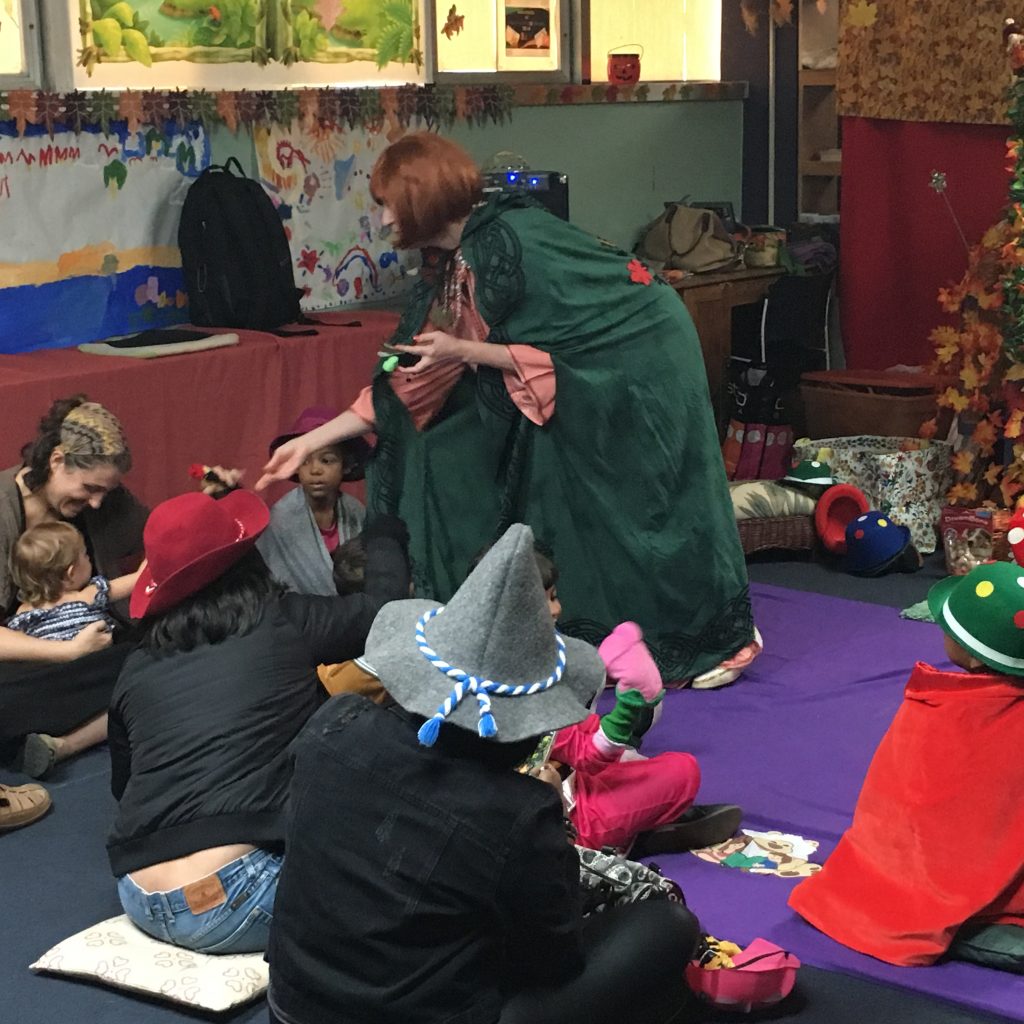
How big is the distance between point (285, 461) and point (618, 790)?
42.4 inches

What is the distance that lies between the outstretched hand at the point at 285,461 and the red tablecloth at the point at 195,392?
0.91 m

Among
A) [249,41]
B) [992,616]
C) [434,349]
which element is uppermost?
[249,41]

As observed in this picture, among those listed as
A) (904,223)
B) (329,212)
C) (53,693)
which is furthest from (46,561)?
(904,223)

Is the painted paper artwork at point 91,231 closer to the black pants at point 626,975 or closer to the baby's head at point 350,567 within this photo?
the baby's head at point 350,567

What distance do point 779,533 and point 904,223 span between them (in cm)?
177

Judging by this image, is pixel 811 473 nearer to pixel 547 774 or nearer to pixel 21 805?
pixel 547 774

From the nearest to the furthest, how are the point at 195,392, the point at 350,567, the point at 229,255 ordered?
1. the point at 350,567
2. the point at 195,392
3. the point at 229,255

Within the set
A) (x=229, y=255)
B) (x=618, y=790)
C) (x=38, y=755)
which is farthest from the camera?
(x=229, y=255)

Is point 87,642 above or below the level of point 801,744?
above

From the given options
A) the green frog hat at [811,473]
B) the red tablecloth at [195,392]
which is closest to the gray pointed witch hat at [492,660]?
the red tablecloth at [195,392]

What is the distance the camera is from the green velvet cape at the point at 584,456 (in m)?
3.58

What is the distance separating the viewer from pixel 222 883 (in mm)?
2414

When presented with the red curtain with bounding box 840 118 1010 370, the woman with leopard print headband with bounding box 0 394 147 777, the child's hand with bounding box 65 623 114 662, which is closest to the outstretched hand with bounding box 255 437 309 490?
the woman with leopard print headband with bounding box 0 394 147 777

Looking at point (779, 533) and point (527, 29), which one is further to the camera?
point (527, 29)
